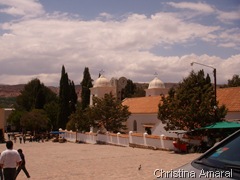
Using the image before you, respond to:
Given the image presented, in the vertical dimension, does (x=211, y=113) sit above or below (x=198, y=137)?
above

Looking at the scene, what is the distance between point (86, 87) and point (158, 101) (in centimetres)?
2496

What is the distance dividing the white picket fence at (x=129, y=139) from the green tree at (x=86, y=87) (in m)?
18.7

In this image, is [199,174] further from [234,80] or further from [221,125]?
[234,80]

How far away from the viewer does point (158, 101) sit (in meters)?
52.6

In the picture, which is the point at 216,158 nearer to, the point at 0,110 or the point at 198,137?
the point at 198,137

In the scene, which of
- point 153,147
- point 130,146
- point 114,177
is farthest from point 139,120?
point 114,177

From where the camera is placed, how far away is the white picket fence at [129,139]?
30.4 m

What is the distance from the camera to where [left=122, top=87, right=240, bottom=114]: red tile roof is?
3746cm

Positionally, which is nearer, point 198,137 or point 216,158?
point 216,158

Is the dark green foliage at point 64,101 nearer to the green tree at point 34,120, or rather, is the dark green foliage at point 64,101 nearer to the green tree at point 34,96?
the green tree at point 34,120

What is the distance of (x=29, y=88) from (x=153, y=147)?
72.8 meters

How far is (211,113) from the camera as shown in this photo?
2912cm

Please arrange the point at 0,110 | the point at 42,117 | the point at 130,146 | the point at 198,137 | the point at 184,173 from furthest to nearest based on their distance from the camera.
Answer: the point at 42,117 < the point at 0,110 < the point at 130,146 < the point at 198,137 < the point at 184,173

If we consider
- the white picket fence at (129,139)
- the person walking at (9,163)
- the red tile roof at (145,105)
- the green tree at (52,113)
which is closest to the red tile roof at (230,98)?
the white picket fence at (129,139)
